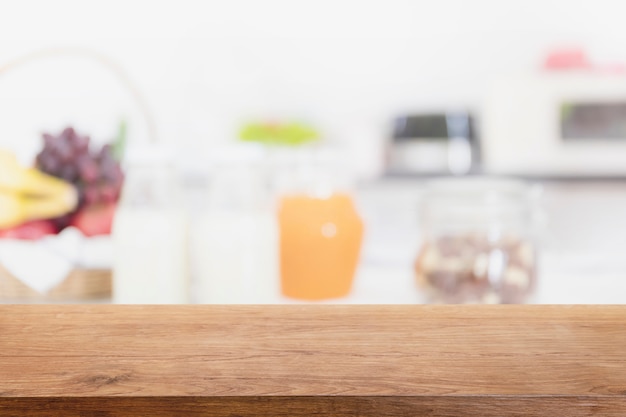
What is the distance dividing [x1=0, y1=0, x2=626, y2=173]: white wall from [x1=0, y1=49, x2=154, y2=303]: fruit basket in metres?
1.61

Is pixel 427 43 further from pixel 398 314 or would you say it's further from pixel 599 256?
pixel 398 314

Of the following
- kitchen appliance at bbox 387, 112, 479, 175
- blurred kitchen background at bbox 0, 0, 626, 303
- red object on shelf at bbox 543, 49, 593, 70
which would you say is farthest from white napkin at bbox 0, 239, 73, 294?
red object on shelf at bbox 543, 49, 593, 70

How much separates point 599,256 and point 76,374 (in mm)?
869

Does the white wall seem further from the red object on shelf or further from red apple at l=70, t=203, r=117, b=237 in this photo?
red apple at l=70, t=203, r=117, b=237

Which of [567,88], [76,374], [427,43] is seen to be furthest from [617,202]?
[76,374]

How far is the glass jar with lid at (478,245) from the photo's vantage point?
0.83m

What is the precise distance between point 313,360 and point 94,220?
55cm

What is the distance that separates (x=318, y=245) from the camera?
93cm

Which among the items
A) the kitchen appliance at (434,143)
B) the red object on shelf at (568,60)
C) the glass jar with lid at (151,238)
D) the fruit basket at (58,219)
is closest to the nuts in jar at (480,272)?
the glass jar with lid at (151,238)

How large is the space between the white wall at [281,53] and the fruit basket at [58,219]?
1610 mm

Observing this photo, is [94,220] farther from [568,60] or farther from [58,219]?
[568,60]

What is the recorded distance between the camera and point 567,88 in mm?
2260

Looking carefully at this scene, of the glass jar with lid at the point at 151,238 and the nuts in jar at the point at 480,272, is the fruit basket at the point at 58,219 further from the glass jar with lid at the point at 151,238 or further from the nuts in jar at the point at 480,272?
the nuts in jar at the point at 480,272

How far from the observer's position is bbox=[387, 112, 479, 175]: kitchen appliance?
2271 mm
